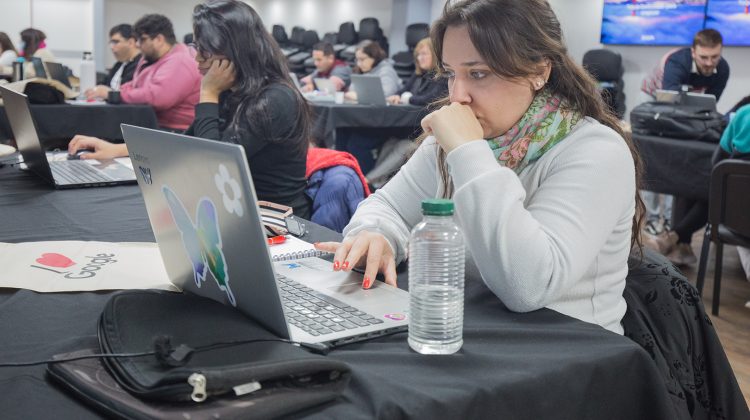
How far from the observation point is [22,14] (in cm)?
1166

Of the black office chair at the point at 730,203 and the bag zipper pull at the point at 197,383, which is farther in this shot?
the black office chair at the point at 730,203

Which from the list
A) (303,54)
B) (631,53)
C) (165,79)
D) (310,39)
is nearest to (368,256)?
(165,79)

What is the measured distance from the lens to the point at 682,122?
145 inches

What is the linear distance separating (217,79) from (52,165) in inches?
20.8

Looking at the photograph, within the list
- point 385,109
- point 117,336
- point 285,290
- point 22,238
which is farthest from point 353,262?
point 385,109

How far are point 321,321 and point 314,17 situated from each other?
12.1 m

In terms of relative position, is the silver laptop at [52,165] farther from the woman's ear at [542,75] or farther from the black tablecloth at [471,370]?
the woman's ear at [542,75]

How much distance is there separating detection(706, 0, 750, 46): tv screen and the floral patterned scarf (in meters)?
5.58

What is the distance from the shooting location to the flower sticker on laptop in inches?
26.0

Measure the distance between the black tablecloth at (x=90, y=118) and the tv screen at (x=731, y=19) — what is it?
471cm

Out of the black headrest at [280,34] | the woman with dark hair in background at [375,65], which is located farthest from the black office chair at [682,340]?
the black headrest at [280,34]

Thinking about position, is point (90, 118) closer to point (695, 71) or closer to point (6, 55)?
point (6, 55)

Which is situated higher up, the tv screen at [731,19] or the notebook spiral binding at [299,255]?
the tv screen at [731,19]

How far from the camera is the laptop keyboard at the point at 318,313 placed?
800mm
